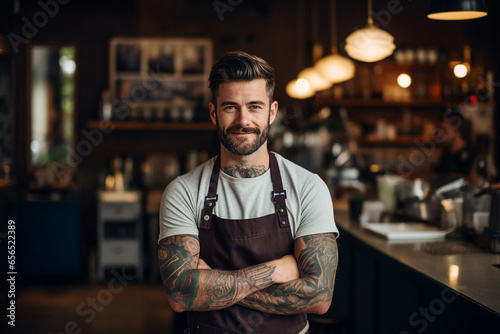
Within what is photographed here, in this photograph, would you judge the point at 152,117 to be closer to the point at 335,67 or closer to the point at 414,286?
the point at 335,67

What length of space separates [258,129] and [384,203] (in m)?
2.39

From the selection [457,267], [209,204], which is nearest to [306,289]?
[209,204]

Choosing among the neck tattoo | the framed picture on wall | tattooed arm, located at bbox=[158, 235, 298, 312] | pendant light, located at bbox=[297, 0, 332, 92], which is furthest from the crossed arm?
the framed picture on wall

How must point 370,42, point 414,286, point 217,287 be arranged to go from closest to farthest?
point 217,287
point 414,286
point 370,42

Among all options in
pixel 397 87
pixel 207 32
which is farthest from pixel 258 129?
pixel 397 87

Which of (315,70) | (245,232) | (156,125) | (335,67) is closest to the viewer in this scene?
(245,232)

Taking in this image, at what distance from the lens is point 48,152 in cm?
666

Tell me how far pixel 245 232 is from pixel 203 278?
0.21m

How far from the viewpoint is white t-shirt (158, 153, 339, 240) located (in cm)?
182

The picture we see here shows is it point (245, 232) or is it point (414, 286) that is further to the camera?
point (414, 286)

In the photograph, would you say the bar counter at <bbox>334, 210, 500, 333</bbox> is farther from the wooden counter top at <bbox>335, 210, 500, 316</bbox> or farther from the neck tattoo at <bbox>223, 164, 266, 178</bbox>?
the neck tattoo at <bbox>223, 164, 266, 178</bbox>

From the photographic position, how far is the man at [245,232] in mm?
1748

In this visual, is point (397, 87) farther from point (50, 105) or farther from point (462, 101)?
point (50, 105)

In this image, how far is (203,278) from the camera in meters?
1.74
